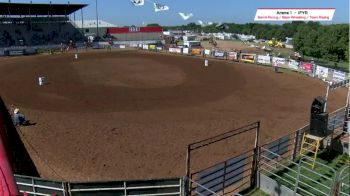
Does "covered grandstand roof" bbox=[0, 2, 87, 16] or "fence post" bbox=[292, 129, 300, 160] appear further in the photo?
"covered grandstand roof" bbox=[0, 2, 87, 16]

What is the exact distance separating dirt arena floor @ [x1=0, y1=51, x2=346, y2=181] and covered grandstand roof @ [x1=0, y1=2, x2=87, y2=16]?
33.2 m

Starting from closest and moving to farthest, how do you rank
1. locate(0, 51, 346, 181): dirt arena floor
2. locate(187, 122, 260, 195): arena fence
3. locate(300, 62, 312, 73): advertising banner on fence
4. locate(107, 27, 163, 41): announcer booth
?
1. locate(187, 122, 260, 195): arena fence
2. locate(0, 51, 346, 181): dirt arena floor
3. locate(300, 62, 312, 73): advertising banner on fence
4. locate(107, 27, 163, 41): announcer booth

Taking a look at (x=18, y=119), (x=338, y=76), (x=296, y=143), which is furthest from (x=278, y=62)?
(x=18, y=119)

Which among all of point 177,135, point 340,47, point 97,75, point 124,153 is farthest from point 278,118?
point 340,47

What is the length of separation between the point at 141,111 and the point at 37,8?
212 feet

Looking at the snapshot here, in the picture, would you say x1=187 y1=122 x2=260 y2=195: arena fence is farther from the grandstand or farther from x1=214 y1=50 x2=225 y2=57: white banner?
Result: the grandstand

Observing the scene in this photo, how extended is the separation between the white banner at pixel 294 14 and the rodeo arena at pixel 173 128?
18.1 ft

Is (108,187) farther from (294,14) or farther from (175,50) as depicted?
(175,50)

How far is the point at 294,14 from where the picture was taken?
22.3 m

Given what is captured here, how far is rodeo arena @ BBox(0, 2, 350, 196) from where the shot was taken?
1116 centimetres

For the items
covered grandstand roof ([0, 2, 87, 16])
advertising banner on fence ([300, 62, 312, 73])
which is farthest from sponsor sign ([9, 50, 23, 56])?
advertising banner on fence ([300, 62, 312, 73])

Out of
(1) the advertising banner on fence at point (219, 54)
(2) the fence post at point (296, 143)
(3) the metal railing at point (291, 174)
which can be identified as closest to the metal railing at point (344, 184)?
(3) the metal railing at point (291, 174)

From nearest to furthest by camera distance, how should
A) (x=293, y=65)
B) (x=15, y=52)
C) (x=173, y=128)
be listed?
(x=173, y=128), (x=293, y=65), (x=15, y=52)

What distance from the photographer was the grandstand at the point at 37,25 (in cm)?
7912
